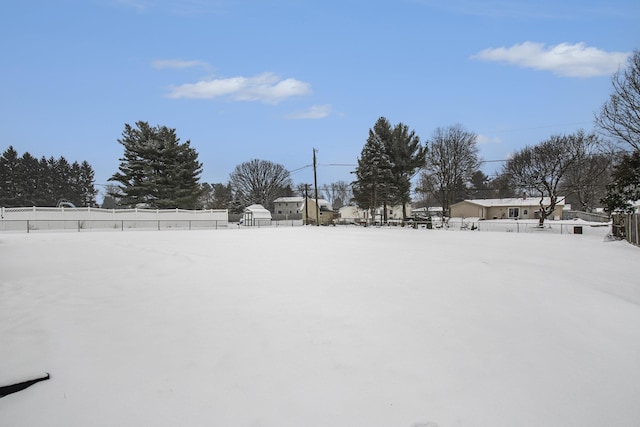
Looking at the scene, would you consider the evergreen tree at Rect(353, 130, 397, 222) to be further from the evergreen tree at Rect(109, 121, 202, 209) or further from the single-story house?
the evergreen tree at Rect(109, 121, 202, 209)

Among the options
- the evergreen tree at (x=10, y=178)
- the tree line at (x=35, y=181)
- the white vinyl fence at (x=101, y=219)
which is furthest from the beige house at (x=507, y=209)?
the evergreen tree at (x=10, y=178)

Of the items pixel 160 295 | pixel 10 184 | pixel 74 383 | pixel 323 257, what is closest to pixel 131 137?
pixel 10 184

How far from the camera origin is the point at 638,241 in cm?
1584

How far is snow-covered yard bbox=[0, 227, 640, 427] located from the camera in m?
3.38

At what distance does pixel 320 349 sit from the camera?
4641mm

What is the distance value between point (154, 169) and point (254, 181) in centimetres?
3027

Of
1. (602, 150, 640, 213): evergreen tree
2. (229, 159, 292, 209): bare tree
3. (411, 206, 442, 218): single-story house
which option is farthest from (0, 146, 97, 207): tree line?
(602, 150, 640, 213): evergreen tree

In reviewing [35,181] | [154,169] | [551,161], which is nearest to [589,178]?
[551,161]

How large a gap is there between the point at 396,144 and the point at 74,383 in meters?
43.0

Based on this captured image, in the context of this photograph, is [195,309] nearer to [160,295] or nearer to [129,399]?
[160,295]

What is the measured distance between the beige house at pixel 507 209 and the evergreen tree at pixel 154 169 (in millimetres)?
42265

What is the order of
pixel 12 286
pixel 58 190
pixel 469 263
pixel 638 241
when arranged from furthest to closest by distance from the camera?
1. pixel 58 190
2. pixel 638 241
3. pixel 469 263
4. pixel 12 286

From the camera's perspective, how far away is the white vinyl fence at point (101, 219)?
101 feet

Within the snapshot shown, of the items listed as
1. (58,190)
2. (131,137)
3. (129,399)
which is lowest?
(129,399)
